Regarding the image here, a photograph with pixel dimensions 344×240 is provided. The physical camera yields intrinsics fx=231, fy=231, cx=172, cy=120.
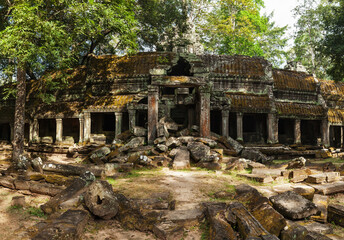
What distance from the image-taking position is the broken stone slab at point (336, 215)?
157 inches

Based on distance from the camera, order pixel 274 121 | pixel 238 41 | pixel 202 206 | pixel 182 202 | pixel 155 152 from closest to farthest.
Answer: pixel 202 206, pixel 182 202, pixel 155 152, pixel 274 121, pixel 238 41

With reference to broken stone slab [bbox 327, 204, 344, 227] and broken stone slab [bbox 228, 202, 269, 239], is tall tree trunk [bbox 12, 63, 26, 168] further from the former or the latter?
broken stone slab [bbox 327, 204, 344, 227]

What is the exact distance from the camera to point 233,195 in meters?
5.30

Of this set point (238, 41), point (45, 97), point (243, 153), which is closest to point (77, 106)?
point (45, 97)

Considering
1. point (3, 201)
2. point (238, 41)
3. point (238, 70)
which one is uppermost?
point (238, 41)

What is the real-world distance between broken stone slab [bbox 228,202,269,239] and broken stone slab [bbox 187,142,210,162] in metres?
5.27

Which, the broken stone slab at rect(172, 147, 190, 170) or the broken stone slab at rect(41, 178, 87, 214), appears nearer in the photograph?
the broken stone slab at rect(41, 178, 87, 214)

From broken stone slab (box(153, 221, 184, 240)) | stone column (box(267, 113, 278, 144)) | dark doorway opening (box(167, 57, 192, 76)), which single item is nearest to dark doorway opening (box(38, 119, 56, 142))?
dark doorway opening (box(167, 57, 192, 76))

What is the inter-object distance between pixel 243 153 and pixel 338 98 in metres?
14.7

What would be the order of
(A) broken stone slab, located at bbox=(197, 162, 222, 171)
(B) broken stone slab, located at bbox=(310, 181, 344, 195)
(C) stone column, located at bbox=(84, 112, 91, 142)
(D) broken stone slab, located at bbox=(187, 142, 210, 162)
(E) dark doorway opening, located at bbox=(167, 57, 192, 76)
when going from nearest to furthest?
1. (B) broken stone slab, located at bbox=(310, 181, 344, 195)
2. (A) broken stone slab, located at bbox=(197, 162, 222, 171)
3. (D) broken stone slab, located at bbox=(187, 142, 210, 162)
4. (E) dark doorway opening, located at bbox=(167, 57, 192, 76)
5. (C) stone column, located at bbox=(84, 112, 91, 142)

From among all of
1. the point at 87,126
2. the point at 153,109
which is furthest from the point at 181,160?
the point at 87,126

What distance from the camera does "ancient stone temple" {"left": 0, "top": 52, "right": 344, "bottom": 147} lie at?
15664mm

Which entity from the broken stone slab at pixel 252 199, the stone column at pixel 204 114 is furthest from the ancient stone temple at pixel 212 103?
the broken stone slab at pixel 252 199

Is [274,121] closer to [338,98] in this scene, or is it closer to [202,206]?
[338,98]
